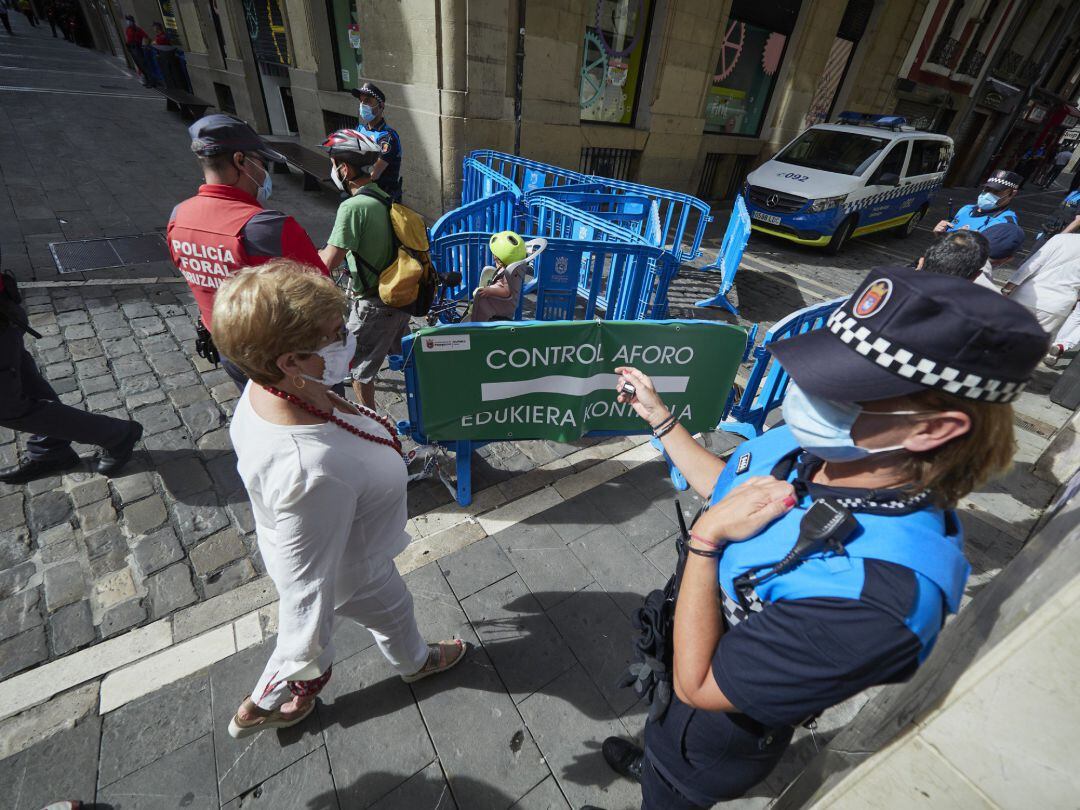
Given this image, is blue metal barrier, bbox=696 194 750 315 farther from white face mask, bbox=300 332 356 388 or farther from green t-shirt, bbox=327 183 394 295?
white face mask, bbox=300 332 356 388

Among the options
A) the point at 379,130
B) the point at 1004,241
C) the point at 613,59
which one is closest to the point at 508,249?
the point at 379,130

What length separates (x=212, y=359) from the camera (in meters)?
3.02

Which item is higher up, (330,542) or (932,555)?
(932,555)

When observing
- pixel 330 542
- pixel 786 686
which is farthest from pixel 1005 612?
pixel 330 542

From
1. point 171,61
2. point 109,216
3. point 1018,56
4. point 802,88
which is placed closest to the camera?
point 109,216

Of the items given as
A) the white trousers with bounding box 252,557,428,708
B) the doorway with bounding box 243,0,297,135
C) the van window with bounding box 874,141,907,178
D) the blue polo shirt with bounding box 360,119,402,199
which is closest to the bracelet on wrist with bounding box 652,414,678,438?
the white trousers with bounding box 252,557,428,708

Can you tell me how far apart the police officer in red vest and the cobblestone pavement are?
5.36 feet

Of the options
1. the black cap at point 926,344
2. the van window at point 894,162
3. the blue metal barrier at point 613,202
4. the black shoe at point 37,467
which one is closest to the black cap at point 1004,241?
the blue metal barrier at point 613,202

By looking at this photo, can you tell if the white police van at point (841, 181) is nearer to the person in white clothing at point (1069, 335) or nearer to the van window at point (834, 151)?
the van window at point (834, 151)

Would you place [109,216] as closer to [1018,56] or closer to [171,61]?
[171,61]

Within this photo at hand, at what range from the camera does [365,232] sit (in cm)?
328

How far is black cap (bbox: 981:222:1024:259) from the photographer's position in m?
4.35

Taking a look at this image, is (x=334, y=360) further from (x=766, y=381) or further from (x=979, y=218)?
(x=979, y=218)

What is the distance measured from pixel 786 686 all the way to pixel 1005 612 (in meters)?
0.49
